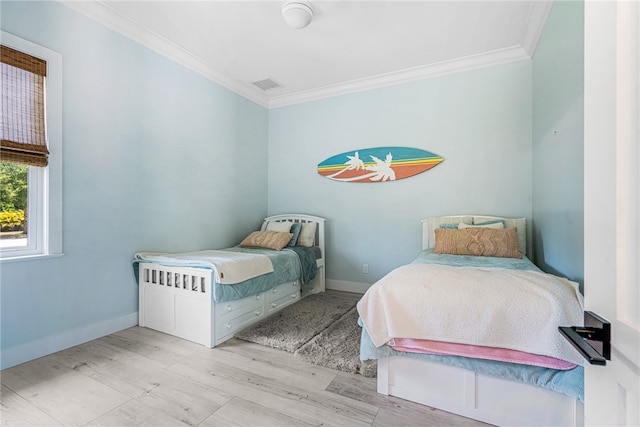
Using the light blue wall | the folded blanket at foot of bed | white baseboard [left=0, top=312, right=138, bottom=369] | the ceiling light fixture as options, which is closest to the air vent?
the ceiling light fixture

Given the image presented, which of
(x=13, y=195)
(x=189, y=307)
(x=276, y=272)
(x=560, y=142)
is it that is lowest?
(x=189, y=307)

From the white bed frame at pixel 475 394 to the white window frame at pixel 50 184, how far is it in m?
2.43

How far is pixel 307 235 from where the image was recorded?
3705mm

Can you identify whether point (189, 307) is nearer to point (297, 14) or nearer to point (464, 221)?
point (297, 14)

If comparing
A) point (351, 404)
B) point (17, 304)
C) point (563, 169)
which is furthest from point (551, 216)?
point (17, 304)

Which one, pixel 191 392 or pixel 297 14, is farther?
pixel 297 14

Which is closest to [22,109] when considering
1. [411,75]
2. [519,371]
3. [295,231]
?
[295,231]

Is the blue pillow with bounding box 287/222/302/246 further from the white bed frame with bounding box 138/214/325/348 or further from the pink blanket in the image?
the pink blanket

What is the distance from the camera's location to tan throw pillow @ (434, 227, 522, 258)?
8.21 feet

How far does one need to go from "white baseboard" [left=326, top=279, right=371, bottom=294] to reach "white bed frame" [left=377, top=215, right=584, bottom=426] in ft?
6.66

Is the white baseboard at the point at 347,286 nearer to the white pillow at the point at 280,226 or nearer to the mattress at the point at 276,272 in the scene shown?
the mattress at the point at 276,272

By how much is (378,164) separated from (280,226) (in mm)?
1488

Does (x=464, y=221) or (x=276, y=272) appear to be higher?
(x=464, y=221)

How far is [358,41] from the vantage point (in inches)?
110
